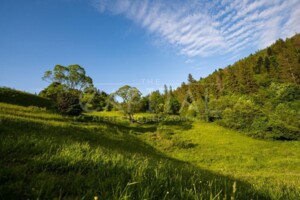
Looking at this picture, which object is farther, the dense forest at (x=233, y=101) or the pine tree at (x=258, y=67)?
the pine tree at (x=258, y=67)

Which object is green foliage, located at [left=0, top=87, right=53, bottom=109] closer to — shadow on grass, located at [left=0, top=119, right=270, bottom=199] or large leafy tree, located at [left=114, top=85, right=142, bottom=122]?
large leafy tree, located at [left=114, top=85, right=142, bottom=122]

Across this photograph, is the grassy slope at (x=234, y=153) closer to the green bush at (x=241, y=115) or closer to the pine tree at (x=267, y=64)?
the green bush at (x=241, y=115)

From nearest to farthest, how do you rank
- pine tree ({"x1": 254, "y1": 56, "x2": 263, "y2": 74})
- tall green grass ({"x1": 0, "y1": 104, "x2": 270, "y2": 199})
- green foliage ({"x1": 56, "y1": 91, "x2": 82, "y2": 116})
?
tall green grass ({"x1": 0, "y1": 104, "x2": 270, "y2": 199})
green foliage ({"x1": 56, "y1": 91, "x2": 82, "y2": 116})
pine tree ({"x1": 254, "y1": 56, "x2": 263, "y2": 74})

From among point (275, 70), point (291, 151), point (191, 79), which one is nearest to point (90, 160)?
point (291, 151)

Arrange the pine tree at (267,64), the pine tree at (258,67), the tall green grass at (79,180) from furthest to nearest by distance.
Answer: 1. the pine tree at (258,67)
2. the pine tree at (267,64)
3. the tall green grass at (79,180)

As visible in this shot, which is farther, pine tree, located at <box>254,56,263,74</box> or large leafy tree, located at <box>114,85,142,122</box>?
pine tree, located at <box>254,56,263,74</box>

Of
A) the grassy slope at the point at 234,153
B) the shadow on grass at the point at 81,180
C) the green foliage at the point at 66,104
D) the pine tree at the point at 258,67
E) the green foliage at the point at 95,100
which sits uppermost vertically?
the pine tree at the point at 258,67

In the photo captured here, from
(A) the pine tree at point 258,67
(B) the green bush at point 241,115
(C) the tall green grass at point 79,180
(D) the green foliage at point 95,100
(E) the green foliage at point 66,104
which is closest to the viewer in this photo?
(C) the tall green grass at point 79,180

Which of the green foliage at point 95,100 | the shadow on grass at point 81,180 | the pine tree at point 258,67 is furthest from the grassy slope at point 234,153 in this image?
the pine tree at point 258,67

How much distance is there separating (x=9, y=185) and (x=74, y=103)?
85.9 ft

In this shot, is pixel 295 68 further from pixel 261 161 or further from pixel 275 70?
pixel 261 161

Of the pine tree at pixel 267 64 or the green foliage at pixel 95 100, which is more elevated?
the pine tree at pixel 267 64

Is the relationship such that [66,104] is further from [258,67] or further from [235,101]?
[258,67]

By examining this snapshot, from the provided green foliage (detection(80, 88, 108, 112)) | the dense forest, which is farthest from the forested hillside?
green foliage (detection(80, 88, 108, 112))
